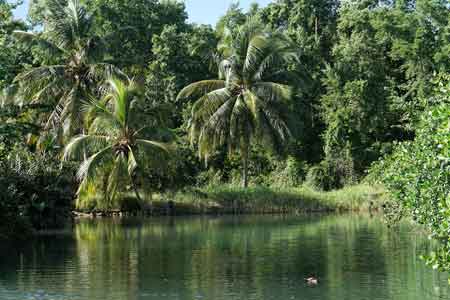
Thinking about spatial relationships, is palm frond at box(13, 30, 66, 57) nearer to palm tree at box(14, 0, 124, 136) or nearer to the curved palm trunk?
palm tree at box(14, 0, 124, 136)

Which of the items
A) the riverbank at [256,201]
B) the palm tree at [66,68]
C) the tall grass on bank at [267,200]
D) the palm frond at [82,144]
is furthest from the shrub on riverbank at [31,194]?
the tall grass on bank at [267,200]

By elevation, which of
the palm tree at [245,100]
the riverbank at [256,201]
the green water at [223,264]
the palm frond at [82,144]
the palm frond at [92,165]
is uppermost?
the palm tree at [245,100]

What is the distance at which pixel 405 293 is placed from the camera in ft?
43.9

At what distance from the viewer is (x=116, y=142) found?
101ft

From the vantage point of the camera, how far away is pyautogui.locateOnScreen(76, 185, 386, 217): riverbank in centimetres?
3278

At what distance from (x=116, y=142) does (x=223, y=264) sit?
48.3ft

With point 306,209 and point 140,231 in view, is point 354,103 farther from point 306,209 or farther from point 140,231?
point 140,231

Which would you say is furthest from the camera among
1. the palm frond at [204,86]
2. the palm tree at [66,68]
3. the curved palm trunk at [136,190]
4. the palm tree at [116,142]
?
the palm frond at [204,86]

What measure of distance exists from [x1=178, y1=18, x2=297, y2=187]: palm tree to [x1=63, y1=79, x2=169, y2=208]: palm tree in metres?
4.30

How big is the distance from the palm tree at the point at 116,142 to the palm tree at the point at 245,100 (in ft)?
14.1

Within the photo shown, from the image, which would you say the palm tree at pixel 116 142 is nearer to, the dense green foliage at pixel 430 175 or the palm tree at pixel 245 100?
the palm tree at pixel 245 100

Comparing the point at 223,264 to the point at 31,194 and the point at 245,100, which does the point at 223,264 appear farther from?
the point at 245,100

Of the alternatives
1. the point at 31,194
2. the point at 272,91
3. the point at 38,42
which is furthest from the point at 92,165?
the point at 272,91

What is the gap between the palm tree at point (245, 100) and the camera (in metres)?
34.5
